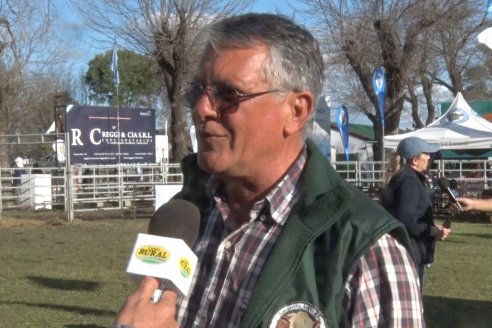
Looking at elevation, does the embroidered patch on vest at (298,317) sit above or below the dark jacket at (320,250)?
below

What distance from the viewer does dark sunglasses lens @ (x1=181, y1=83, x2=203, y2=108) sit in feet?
8.02

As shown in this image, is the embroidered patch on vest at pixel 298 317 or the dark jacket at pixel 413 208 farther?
the dark jacket at pixel 413 208

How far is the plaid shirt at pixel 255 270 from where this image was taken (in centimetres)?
208

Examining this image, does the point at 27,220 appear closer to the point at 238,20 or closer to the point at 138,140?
the point at 138,140

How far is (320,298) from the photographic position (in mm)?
2090

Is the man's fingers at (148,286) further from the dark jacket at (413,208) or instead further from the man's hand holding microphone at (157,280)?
the dark jacket at (413,208)

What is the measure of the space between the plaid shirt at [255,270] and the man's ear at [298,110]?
0.30ft

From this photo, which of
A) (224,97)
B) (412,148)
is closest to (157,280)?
(224,97)

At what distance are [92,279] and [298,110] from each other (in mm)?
10391

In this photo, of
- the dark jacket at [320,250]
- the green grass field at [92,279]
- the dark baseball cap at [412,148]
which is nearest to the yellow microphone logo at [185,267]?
the dark jacket at [320,250]

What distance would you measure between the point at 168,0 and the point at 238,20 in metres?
28.9

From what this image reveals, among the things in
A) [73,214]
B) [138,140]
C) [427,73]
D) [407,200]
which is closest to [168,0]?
[138,140]

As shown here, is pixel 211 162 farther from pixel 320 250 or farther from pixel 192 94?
pixel 320 250

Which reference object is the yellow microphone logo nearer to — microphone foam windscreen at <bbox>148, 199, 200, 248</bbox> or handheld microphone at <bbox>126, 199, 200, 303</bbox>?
handheld microphone at <bbox>126, 199, 200, 303</bbox>
